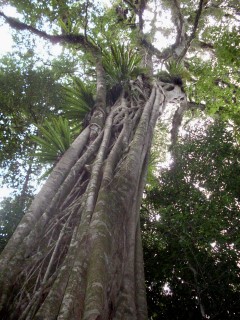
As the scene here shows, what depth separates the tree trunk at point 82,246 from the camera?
2131 mm

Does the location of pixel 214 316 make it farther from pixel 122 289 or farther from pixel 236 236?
pixel 122 289

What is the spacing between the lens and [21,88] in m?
6.83

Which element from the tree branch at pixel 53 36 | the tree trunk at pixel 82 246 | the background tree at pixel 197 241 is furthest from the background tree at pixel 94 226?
the background tree at pixel 197 241

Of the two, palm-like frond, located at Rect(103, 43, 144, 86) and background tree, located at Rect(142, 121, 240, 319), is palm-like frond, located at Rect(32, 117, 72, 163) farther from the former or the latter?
palm-like frond, located at Rect(103, 43, 144, 86)

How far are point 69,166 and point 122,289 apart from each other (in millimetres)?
2010

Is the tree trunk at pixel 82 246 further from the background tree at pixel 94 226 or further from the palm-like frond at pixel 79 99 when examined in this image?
the palm-like frond at pixel 79 99

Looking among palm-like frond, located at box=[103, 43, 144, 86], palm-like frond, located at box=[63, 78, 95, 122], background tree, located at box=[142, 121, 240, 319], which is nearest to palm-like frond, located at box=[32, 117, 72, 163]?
palm-like frond, located at box=[63, 78, 95, 122]

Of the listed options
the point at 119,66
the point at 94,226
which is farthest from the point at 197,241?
the point at 119,66

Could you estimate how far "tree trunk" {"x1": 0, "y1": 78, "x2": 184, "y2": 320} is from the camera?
2131 millimetres

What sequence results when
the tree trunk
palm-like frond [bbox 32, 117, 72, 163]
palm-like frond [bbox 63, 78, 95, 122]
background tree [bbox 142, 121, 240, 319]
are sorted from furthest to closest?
palm-like frond [bbox 63, 78, 95, 122] < palm-like frond [bbox 32, 117, 72, 163] < background tree [bbox 142, 121, 240, 319] < the tree trunk

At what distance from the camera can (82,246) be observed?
2.43 meters

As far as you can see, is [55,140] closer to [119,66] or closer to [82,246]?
[82,246]

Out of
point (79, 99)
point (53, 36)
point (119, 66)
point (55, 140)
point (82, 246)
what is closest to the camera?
point (82, 246)

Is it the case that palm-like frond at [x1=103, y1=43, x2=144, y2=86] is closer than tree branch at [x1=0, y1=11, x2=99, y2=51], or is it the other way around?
palm-like frond at [x1=103, y1=43, x2=144, y2=86]
